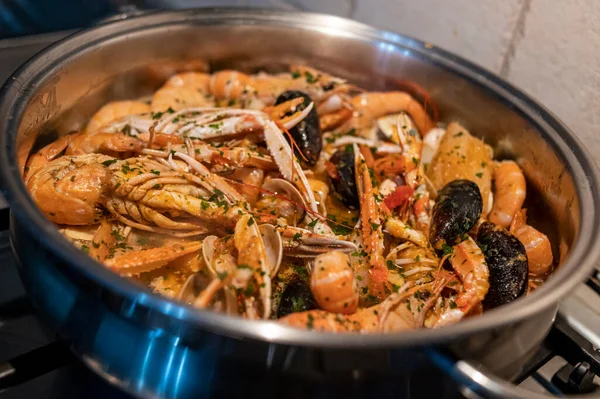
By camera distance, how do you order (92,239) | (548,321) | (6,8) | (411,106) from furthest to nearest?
1. (6,8)
2. (411,106)
3. (92,239)
4. (548,321)

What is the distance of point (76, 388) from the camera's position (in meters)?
1.45

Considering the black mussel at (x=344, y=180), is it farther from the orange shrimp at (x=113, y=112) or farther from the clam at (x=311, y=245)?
the orange shrimp at (x=113, y=112)

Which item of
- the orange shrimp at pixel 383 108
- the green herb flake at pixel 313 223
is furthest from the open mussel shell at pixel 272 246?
the orange shrimp at pixel 383 108

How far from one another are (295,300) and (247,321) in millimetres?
382

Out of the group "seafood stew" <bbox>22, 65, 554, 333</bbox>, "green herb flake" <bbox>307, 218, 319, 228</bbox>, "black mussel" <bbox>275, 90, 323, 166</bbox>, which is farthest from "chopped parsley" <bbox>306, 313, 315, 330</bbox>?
"black mussel" <bbox>275, 90, 323, 166</bbox>

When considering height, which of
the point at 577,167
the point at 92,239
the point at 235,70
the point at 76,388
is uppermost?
the point at 577,167

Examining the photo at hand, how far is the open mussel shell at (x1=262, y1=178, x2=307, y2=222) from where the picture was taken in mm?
1728

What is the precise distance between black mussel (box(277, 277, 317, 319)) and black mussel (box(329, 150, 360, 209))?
480mm

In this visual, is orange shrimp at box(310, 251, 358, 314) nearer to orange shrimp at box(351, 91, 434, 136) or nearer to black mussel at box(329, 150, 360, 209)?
black mussel at box(329, 150, 360, 209)

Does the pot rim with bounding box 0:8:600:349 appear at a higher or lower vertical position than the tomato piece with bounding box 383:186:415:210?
higher

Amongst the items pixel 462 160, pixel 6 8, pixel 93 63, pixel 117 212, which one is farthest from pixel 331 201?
pixel 6 8

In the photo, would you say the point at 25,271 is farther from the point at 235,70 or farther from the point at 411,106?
the point at 411,106

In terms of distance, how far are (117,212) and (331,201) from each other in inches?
27.5

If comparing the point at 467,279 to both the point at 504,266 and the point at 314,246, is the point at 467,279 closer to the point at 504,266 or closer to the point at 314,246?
the point at 504,266
